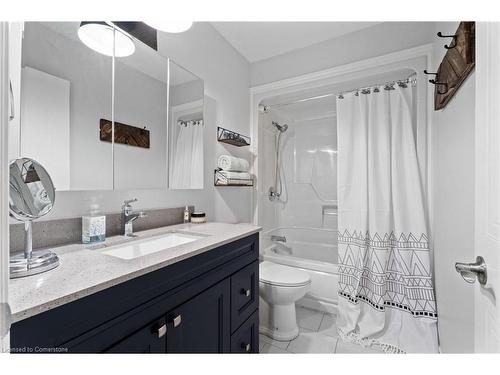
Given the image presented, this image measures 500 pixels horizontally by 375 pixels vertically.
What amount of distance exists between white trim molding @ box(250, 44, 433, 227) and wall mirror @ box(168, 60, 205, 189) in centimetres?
79

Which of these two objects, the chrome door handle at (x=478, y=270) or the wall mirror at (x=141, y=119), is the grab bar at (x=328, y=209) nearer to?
the wall mirror at (x=141, y=119)

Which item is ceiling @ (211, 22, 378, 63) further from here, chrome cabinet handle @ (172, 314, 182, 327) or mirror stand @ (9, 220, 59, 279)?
chrome cabinet handle @ (172, 314, 182, 327)

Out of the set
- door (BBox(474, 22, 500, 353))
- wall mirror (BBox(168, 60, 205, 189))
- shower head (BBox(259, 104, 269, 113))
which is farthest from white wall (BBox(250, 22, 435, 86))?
door (BBox(474, 22, 500, 353))

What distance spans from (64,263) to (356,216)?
1890 mm

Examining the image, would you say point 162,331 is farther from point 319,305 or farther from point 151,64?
point 319,305

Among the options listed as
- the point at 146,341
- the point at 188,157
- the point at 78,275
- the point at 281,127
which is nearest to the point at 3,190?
the point at 78,275

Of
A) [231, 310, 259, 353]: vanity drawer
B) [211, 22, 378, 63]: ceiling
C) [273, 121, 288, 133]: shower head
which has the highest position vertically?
[211, 22, 378, 63]: ceiling

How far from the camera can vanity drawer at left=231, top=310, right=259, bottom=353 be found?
3.99 feet

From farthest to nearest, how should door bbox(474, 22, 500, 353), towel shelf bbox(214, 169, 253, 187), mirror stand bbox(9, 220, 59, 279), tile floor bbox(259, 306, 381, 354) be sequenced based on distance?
towel shelf bbox(214, 169, 253, 187)
tile floor bbox(259, 306, 381, 354)
mirror stand bbox(9, 220, 59, 279)
door bbox(474, 22, 500, 353)

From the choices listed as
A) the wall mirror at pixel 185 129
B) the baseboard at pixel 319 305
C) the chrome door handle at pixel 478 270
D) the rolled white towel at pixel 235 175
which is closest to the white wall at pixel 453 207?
the chrome door handle at pixel 478 270

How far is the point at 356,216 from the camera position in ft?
6.25

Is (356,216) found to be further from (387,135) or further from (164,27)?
(164,27)
